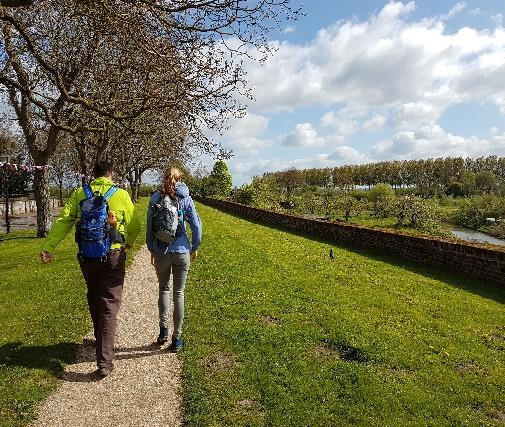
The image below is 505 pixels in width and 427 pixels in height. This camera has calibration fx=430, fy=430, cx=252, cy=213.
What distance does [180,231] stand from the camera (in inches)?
215

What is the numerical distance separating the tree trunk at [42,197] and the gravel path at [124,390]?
44.3 ft

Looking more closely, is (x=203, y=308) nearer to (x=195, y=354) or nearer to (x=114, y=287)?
(x=195, y=354)

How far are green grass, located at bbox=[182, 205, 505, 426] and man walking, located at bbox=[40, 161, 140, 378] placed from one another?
1028mm

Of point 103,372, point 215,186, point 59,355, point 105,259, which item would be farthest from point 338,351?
point 215,186

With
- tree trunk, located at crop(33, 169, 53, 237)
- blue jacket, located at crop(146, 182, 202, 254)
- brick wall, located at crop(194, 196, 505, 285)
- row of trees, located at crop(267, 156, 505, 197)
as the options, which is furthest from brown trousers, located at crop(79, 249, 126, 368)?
row of trees, located at crop(267, 156, 505, 197)

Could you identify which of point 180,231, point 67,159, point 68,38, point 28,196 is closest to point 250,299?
point 180,231

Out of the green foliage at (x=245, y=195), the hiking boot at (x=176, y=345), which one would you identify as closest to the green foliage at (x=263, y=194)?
the green foliage at (x=245, y=195)

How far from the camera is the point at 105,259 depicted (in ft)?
16.1

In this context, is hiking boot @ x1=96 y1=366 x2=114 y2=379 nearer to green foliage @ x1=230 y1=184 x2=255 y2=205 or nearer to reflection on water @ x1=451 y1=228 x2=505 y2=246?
reflection on water @ x1=451 y1=228 x2=505 y2=246

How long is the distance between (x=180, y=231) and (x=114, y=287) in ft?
3.41

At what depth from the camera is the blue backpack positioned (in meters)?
4.86

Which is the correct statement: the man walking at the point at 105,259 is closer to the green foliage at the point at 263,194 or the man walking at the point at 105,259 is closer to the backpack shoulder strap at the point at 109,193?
the backpack shoulder strap at the point at 109,193

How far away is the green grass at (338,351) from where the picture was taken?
14.5 feet

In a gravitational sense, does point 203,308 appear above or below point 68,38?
below
